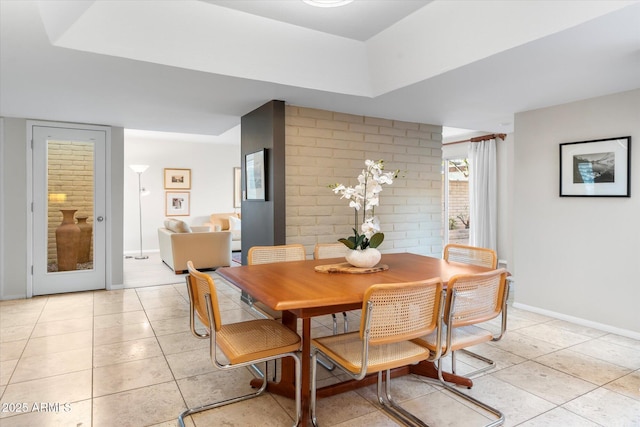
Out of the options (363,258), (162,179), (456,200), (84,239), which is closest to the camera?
(363,258)

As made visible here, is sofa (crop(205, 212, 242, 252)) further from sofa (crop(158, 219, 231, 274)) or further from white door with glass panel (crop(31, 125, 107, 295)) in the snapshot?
white door with glass panel (crop(31, 125, 107, 295))

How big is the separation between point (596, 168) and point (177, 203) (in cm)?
771

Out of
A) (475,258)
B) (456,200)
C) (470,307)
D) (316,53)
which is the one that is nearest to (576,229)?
(475,258)

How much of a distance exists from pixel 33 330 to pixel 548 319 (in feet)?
15.9

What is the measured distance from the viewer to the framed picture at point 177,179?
862 centimetres

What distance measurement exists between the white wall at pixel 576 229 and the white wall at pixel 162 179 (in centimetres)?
623

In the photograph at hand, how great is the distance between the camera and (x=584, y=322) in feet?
12.1

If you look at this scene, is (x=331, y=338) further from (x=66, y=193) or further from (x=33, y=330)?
(x=66, y=193)

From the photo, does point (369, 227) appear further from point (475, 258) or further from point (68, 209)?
point (68, 209)

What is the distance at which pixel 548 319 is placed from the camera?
3889 millimetres

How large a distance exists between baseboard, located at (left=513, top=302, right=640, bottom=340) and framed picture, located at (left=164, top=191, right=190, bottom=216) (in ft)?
22.8

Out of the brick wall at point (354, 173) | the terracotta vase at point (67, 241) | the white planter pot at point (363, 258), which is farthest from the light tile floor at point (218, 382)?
the terracotta vase at point (67, 241)

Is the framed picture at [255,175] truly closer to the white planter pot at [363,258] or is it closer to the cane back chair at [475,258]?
the white planter pot at [363,258]

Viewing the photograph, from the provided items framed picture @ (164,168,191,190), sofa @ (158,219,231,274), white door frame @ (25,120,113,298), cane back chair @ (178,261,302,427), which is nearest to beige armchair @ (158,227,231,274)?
sofa @ (158,219,231,274)
